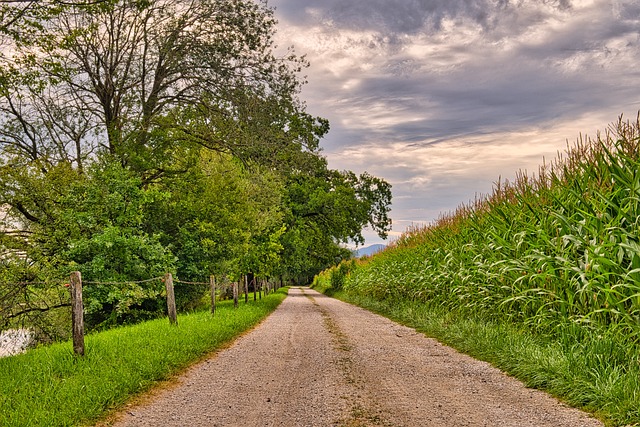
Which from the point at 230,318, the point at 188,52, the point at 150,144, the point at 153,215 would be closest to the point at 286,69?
the point at 188,52

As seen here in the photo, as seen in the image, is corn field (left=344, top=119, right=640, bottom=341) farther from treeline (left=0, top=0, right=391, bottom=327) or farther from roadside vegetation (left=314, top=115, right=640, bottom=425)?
treeline (left=0, top=0, right=391, bottom=327)

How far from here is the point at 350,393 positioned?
5836 mm

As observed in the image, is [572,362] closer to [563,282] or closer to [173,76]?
[563,282]

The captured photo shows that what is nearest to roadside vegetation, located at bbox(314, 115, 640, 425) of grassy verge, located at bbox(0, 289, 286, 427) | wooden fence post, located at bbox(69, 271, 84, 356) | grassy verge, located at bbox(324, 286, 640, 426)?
grassy verge, located at bbox(324, 286, 640, 426)

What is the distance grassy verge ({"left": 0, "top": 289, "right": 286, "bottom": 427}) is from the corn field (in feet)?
18.7

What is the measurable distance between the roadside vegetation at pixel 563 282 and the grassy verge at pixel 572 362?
1 centimetres

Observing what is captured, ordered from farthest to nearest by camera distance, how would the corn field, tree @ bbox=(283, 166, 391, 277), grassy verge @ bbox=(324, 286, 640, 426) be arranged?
1. tree @ bbox=(283, 166, 391, 277)
2. the corn field
3. grassy verge @ bbox=(324, 286, 640, 426)

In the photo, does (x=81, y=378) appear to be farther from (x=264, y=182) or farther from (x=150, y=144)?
(x=264, y=182)

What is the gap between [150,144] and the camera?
19.4 m

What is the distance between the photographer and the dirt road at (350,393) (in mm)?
4852

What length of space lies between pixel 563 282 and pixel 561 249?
54 cm

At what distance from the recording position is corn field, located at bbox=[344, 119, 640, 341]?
600 centimetres

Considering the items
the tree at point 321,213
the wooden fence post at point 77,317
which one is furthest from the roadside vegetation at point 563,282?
the tree at point 321,213

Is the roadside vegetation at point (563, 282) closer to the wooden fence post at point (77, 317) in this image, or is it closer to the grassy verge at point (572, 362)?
the grassy verge at point (572, 362)
